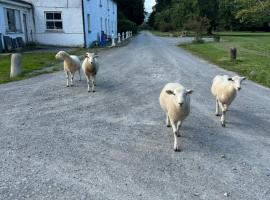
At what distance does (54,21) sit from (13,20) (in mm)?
4146

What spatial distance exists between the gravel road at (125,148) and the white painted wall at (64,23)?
64.9ft

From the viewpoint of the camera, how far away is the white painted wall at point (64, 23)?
1207 inches

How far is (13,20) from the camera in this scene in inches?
1098

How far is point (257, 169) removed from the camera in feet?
19.5

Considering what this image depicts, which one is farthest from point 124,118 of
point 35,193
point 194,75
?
point 194,75

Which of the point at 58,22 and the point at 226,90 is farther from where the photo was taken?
the point at 58,22

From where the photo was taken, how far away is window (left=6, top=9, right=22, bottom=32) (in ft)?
88.7

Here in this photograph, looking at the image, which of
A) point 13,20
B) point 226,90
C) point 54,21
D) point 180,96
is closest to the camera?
point 180,96

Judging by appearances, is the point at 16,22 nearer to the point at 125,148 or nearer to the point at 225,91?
the point at 225,91

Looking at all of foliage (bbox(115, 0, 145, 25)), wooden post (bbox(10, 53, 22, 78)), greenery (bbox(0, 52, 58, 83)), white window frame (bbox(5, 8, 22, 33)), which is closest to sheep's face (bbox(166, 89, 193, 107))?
greenery (bbox(0, 52, 58, 83))

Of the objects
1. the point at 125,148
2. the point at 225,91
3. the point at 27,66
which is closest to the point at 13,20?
the point at 27,66

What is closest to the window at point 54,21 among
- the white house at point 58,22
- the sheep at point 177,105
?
the white house at point 58,22

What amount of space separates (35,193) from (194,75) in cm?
1182

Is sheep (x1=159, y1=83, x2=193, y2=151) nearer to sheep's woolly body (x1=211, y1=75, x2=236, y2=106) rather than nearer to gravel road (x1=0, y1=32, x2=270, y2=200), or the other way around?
gravel road (x1=0, y1=32, x2=270, y2=200)
